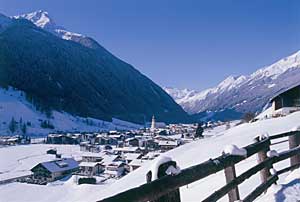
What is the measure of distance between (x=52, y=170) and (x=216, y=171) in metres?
78.4

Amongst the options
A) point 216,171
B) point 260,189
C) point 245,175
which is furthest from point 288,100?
point 216,171

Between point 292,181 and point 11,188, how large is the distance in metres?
42.1

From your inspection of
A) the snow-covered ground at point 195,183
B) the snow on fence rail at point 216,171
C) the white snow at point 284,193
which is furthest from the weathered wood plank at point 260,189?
the snow-covered ground at point 195,183

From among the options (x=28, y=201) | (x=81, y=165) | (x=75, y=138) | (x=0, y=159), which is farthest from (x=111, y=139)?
(x=28, y=201)

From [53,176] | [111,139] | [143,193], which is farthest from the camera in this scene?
[111,139]

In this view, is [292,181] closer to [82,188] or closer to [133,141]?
[82,188]

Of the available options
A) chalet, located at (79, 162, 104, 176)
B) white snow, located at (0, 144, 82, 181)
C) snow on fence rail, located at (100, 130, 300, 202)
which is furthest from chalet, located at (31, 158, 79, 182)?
snow on fence rail, located at (100, 130, 300, 202)

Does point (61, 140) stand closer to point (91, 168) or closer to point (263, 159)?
point (91, 168)

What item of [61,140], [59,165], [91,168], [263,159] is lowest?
[91,168]

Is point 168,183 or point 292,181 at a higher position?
point 168,183

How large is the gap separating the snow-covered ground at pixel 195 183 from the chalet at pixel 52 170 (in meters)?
33.8

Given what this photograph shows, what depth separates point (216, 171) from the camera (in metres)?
5.27

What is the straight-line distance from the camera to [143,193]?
3.51 m

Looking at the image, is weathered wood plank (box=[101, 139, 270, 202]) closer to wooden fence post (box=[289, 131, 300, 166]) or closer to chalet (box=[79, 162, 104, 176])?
wooden fence post (box=[289, 131, 300, 166])
